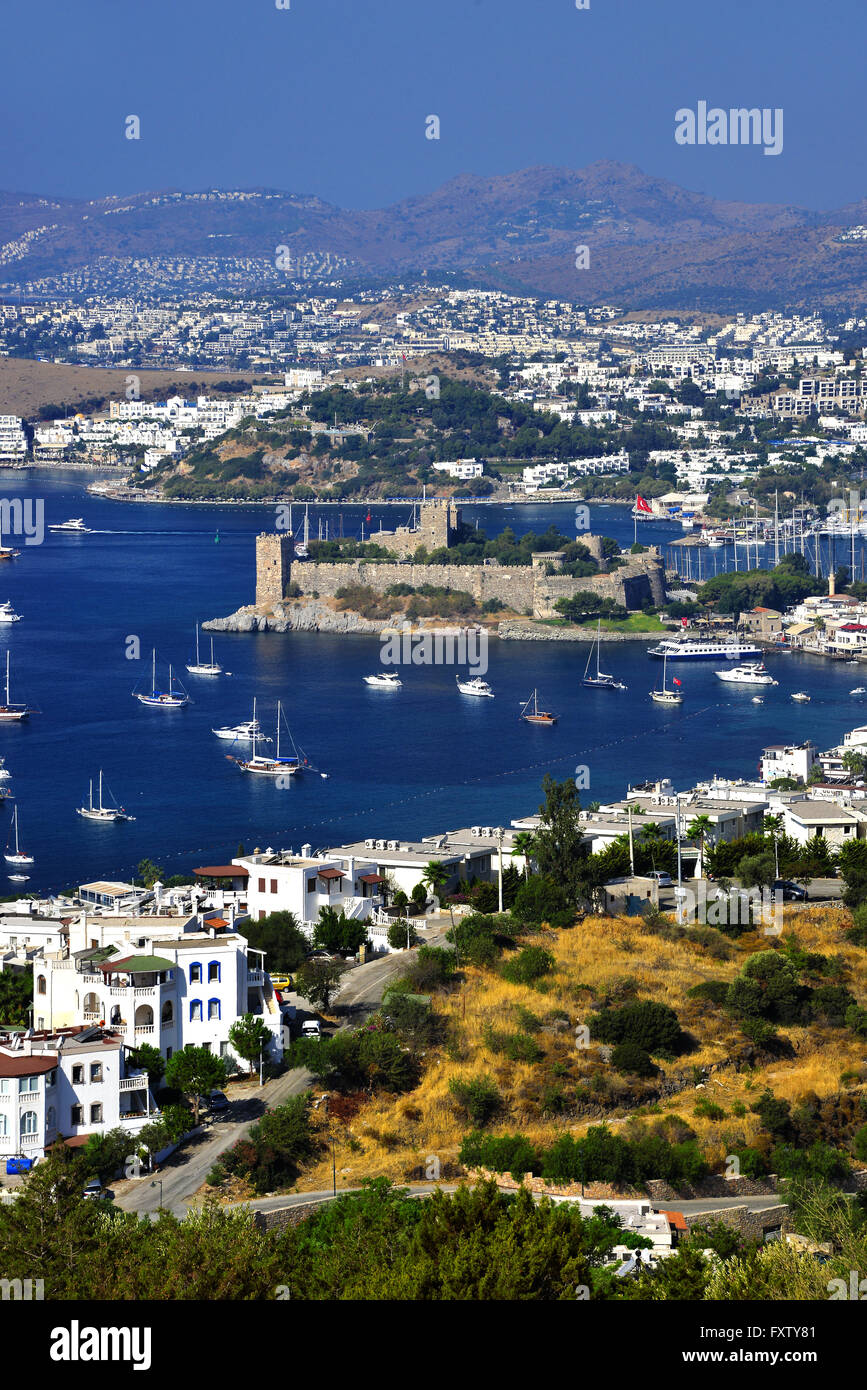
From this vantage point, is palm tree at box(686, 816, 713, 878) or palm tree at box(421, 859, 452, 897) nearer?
palm tree at box(421, 859, 452, 897)

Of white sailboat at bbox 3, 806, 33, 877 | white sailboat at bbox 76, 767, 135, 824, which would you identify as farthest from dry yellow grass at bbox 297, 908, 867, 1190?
white sailboat at bbox 76, 767, 135, 824

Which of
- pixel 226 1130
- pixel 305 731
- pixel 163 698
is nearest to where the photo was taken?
pixel 226 1130

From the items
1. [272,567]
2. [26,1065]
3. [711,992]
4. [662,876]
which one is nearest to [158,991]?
[26,1065]

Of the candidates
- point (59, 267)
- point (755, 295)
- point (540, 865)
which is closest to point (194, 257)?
point (59, 267)

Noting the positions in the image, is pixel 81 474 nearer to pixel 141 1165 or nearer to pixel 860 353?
pixel 860 353

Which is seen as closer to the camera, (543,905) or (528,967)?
(528,967)

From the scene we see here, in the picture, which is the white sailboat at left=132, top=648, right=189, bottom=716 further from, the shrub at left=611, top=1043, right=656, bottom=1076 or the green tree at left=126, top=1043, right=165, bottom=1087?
the green tree at left=126, top=1043, right=165, bottom=1087

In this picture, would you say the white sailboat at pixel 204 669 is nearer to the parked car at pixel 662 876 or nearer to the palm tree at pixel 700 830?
the palm tree at pixel 700 830

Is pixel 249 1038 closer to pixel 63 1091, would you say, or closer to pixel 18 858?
pixel 63 1091
